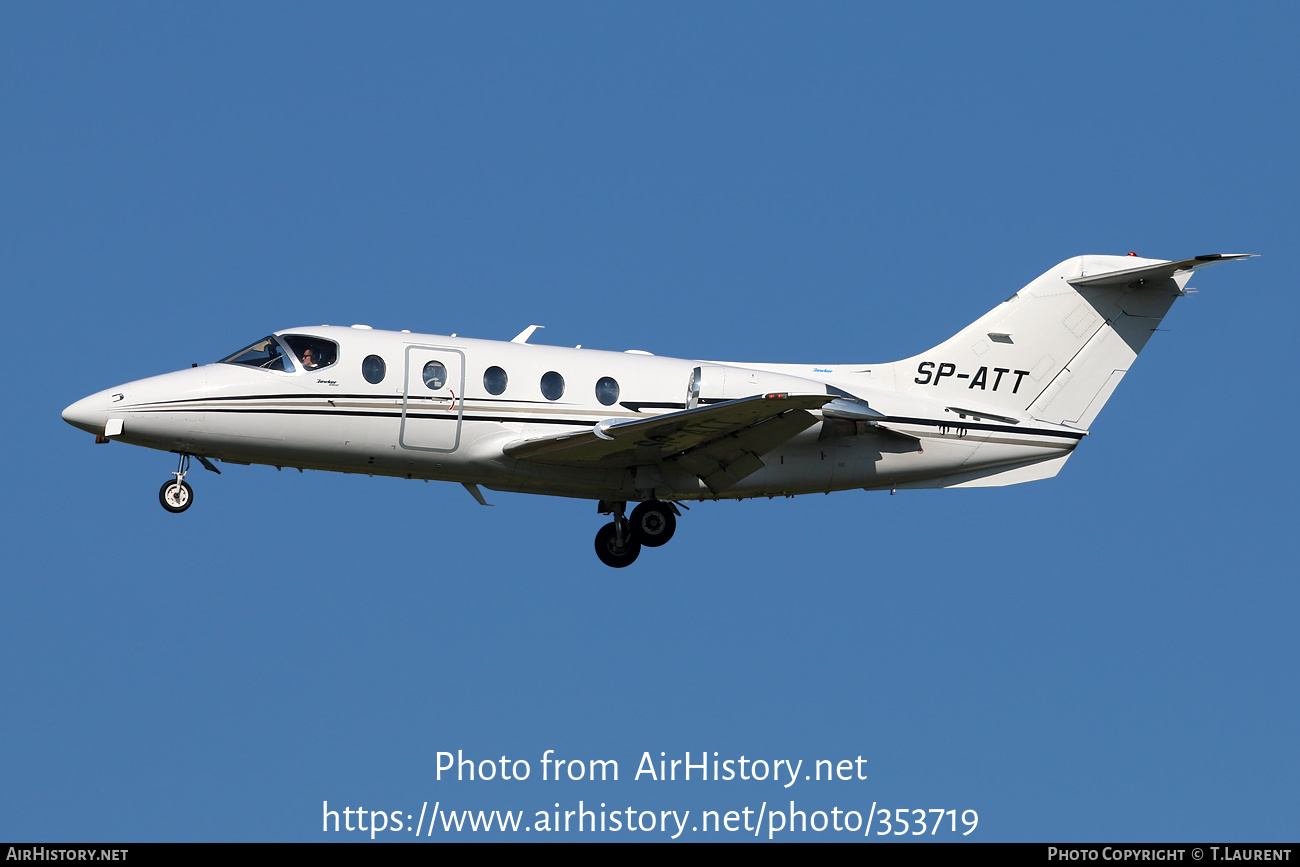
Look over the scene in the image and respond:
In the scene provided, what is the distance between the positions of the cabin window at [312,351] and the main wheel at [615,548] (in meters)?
5.25

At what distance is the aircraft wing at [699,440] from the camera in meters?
20.2

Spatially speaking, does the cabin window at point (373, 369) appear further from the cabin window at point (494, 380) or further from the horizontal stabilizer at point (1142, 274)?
the horizontal stabilizer at point (1142, 274)

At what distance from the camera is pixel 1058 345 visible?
24.3 meters

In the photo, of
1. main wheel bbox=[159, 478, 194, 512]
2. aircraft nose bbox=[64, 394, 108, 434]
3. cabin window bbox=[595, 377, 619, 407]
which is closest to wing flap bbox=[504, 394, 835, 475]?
cabin window bbox=[595, 377, 619, 407]

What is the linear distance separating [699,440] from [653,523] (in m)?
2.21

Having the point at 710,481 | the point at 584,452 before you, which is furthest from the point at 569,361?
the point at 710,481

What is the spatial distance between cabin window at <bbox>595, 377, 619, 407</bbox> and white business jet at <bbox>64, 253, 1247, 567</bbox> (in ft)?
0.11

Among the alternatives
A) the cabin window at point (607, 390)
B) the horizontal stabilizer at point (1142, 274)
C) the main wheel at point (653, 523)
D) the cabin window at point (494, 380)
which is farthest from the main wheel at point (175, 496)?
the horizontal stabilizer at point (1142, 274)

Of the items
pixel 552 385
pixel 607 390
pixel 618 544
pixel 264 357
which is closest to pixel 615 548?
pixel 618 544

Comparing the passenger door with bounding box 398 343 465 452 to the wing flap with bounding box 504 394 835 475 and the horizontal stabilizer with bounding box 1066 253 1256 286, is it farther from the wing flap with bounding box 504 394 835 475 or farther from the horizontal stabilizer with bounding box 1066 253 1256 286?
the horizontal stabilizer with bounding box 1066 253 1256 286

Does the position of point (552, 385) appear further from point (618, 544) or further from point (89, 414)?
point (89, 414)

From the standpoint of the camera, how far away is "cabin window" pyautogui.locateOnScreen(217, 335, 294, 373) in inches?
848

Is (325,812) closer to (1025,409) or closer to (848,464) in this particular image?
(848,464)

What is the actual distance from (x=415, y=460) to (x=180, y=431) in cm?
352
